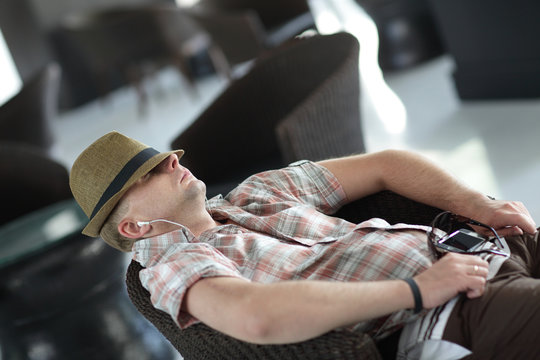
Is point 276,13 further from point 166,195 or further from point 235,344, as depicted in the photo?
point 235,344

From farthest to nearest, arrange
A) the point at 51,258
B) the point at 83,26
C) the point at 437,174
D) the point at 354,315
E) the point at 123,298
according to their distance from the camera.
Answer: the point at 83,26, the point at 123,298, the point at 51,258, the point at 437,174, the point at 354,315

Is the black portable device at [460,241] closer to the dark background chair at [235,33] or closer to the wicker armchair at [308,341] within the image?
the wicker armchair at [308,341]

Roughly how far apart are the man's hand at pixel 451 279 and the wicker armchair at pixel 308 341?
0.15m

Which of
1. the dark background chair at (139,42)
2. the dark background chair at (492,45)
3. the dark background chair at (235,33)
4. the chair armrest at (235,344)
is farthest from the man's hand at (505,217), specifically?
the dark background chair at (139,42)

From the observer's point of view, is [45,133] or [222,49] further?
[222,49]

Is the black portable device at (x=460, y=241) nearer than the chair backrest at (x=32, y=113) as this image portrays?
Yes

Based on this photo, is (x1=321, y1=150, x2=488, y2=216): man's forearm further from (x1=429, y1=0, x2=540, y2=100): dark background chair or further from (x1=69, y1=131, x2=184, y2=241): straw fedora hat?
(x1=429, y1=0, x2=540, y2=100): dark background chair

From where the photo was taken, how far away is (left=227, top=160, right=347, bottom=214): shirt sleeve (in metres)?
1.69

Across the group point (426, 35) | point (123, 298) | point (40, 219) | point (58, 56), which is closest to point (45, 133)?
point (40, 219)

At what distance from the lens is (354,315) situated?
1229mm

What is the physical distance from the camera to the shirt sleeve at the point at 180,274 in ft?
4.31

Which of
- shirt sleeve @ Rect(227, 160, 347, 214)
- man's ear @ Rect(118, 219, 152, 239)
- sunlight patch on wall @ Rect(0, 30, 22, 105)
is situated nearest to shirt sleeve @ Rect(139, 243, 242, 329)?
man's ear @ Rect(118, 219, 152, 239)

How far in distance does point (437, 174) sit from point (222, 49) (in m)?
3.76

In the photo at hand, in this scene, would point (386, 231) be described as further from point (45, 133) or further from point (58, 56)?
point (58, 56)
